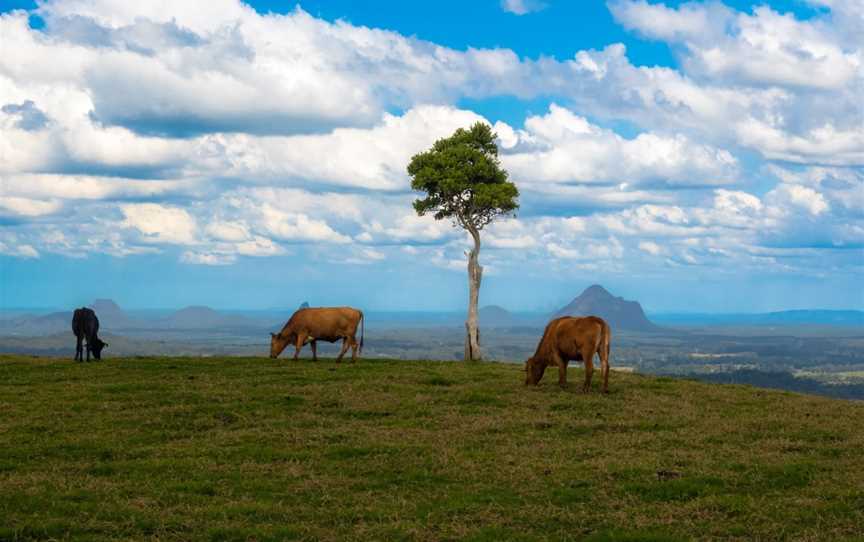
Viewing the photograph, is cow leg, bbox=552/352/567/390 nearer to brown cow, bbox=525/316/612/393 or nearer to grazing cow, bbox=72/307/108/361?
brown cow, bbox=525/316/612/393

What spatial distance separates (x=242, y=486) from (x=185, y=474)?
1574 millimetres

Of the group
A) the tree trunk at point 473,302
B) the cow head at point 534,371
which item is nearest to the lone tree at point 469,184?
the tree trunk at point 473,302

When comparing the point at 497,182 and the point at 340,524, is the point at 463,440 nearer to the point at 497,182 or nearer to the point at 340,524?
the point at 340,524

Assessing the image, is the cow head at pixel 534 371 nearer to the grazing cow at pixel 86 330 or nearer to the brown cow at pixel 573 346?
the brown cow at pixel 573 346

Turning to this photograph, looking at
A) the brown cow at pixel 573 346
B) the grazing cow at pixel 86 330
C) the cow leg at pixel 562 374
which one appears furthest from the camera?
the grazing cow at pixel 86 330

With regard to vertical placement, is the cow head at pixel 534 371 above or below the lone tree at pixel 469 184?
below

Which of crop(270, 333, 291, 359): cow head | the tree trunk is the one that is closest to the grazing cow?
crop(270, 333, 291, 359): cow head

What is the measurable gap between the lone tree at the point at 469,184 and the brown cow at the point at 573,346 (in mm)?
17501

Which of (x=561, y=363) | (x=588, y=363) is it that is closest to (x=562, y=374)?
(x=561, y=363)

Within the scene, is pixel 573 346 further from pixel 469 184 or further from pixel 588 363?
pixel 469 184

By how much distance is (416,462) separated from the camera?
18.1 m

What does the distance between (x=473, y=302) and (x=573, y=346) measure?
20722mm

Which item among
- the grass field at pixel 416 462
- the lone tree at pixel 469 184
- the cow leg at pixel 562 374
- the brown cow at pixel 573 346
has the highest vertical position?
the lone tree at pixel 469 184

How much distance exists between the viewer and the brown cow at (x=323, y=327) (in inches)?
1542
